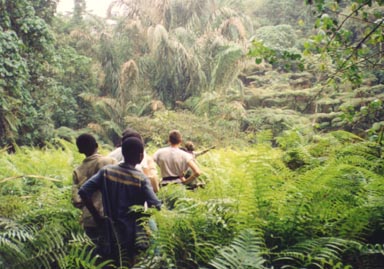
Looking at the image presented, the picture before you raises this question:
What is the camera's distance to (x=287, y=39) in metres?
25.2

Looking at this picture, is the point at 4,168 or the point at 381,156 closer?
the point at 381,156

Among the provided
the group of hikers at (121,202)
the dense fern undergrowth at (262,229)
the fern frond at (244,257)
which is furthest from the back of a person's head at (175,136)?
the fern frond at (244,257)

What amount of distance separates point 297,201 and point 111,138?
20.4 metres

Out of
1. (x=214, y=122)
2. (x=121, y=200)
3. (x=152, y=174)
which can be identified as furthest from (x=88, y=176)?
(x=214, y=122)

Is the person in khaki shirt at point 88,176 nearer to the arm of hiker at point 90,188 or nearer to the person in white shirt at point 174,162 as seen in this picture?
the arm of hiker at point 90,188

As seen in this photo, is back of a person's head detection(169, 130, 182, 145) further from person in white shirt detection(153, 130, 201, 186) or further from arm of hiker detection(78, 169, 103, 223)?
arm of hiker detection(78, 169, 103, 223)

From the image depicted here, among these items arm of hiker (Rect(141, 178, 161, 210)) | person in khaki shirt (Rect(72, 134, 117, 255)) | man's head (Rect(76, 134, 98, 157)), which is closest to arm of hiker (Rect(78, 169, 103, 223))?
person in khaki shirt (Rect(72, 134, 117, 255))

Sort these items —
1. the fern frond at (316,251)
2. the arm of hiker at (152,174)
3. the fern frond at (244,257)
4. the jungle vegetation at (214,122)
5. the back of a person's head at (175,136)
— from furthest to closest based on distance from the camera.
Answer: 1. the back of a person's head at (175,136)
2. the arm of hiker at (152,174)
3. the jungle vegetation at (214,122)
4. the fern frond at (316,251)
5. the fern frond at (244,257)

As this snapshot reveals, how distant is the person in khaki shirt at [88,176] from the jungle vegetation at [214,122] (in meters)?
0.19

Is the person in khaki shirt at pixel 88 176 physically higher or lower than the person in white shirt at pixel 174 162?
higher

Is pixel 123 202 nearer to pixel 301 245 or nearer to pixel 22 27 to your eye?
pixel 301 245

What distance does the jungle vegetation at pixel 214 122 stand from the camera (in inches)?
125

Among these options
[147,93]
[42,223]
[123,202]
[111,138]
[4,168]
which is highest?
[123,202]

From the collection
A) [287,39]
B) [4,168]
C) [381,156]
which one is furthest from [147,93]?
[381,156]
